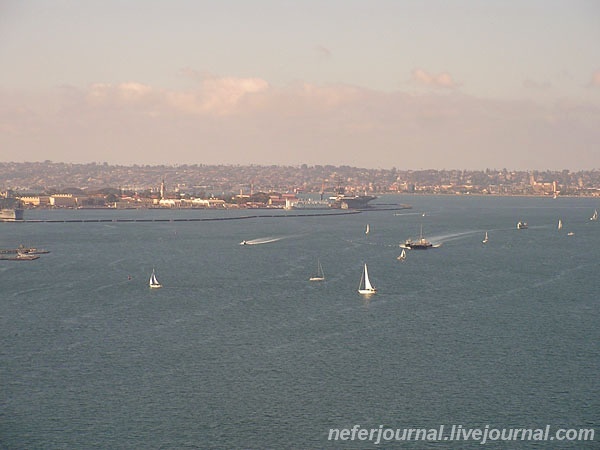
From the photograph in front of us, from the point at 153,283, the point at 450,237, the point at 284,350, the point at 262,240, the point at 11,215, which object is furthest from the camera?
the point at 11,215

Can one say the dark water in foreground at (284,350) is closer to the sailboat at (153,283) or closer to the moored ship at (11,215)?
the sailboat at (153,283)

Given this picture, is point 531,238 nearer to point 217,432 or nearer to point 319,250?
point 319,250

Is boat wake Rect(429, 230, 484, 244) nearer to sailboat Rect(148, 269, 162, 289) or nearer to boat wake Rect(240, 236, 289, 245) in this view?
boat wake Rect(240, 236, 289, 245)

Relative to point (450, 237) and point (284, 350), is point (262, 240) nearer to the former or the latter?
point (450, 237)

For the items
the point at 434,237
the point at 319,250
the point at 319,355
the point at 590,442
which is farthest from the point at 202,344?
the point at 434,237

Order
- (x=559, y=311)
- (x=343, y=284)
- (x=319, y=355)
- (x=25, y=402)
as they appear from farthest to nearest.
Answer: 1. (x=343, y=284)
2. (x=559, y=311)
3. (x=319, y=355)
4. (x=25, y=402)

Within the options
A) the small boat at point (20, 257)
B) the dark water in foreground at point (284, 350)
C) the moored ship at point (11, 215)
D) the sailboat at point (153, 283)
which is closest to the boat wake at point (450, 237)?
the dark water in foreground at point (284, 350)

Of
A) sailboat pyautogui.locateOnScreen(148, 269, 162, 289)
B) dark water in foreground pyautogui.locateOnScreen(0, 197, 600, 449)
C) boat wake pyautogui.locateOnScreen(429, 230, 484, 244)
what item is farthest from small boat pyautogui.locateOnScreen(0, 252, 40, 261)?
boat wake pyautogui.locateOnScreen(429, 230, 484, 244)

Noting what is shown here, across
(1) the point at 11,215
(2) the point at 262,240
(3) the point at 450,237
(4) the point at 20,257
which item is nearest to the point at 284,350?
(4) the point at 20,257
